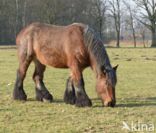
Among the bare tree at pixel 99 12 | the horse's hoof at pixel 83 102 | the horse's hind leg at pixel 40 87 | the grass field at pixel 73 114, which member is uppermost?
the bare tree at pixel 99 12

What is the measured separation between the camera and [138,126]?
8211 mm

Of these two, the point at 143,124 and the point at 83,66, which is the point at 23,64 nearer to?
the point at 83,66

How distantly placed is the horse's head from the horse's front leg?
1.41 ft

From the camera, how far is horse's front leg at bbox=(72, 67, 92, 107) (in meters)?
10.5

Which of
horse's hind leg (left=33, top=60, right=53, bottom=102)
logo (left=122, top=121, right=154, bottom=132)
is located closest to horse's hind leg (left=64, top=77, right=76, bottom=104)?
horse's hind leg (left=33, top=60, right=53, bottom=102)

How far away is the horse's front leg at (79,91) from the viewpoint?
10484mm

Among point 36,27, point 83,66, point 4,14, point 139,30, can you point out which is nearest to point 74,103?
point 83,66

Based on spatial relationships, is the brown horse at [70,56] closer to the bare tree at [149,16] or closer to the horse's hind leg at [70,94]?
the horse's hind leg at [70,94]

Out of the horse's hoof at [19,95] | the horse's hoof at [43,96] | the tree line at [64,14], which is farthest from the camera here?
the tree line at [64,14]

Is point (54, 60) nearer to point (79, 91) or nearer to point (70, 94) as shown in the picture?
point (70, 94)

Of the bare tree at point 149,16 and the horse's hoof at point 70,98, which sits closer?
the horse's hoof at point 70,98

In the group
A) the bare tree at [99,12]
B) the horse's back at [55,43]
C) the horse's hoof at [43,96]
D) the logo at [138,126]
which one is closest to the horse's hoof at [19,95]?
the horse's hoof at [43,96]

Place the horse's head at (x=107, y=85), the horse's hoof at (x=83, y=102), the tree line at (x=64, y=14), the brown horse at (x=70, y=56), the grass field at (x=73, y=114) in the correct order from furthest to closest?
the tree line at (x=64, y=14) → the horse's hoof at (x=83, y=102) → the brown horse at (x=70, y=56) → the horse's head at (x=107, y=85) → the grass field at (x=73, y=114)

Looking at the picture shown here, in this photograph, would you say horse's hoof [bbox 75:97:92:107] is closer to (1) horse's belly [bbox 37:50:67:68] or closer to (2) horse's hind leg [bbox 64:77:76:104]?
(2) horse's hind leg [bbox 64:77:76:104]
